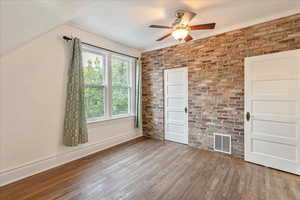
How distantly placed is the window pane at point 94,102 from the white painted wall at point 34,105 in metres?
0.57

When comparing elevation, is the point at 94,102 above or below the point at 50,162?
above

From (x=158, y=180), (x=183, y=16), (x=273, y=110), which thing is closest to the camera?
(x=158, y=180)

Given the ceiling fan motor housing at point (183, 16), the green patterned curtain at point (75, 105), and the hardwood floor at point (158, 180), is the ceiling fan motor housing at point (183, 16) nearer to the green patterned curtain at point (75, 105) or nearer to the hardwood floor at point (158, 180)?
the green patterned curtain at point (75, 105)

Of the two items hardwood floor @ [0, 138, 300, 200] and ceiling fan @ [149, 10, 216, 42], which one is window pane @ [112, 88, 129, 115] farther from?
ceiling fan @ [149, 10, 216, 42]

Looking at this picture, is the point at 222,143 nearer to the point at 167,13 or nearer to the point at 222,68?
the point at 222,68

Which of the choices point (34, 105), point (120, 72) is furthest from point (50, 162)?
point (120, 72)

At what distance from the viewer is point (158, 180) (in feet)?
7.51

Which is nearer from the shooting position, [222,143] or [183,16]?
[183,16]

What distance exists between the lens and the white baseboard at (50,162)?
223cm

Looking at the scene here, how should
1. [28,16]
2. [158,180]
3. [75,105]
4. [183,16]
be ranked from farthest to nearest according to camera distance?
[75,105], [183,16], [158,180], [28,16]

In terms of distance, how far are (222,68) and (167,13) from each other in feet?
5.51

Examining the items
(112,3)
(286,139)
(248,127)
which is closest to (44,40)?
(112,3)

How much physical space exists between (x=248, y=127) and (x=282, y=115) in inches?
22.5

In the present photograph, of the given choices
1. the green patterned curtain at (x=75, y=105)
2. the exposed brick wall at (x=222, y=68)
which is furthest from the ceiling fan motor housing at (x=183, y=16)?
the green patterned curtain at (x=75, y=105)
